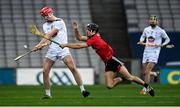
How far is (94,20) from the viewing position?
4034cm

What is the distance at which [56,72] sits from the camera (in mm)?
33000

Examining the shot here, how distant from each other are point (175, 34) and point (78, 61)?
16.6 ft

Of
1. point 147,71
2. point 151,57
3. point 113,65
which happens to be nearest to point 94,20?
point 151,57

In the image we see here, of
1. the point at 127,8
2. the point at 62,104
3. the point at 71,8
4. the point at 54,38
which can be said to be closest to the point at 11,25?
the point at 71,8

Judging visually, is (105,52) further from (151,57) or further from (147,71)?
(151,57)

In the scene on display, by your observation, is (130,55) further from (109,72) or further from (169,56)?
(109,72)

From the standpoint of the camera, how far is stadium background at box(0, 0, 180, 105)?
37.8 metres

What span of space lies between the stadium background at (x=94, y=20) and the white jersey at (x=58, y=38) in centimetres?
1613

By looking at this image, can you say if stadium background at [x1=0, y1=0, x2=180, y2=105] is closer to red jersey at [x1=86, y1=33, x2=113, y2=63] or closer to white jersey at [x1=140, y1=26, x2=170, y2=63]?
white jersey at [x1=140, y1=26, x2=170, y2=63]

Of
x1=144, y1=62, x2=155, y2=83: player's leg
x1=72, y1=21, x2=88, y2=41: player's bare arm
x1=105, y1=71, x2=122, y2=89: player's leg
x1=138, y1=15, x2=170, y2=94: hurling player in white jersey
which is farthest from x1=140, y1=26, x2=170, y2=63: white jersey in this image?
x1=72, y1=21, x2=88, y2=41: player's bare arm

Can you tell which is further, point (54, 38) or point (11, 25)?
point (11, 25)

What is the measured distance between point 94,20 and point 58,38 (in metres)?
20.5

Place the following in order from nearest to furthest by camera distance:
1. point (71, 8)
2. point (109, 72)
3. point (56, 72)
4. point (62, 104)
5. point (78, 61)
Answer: point (62, 104)
point (109, 72)
point (56, 72)
point (78, 61)
point (71, 8)

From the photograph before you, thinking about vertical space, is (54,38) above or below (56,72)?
above
